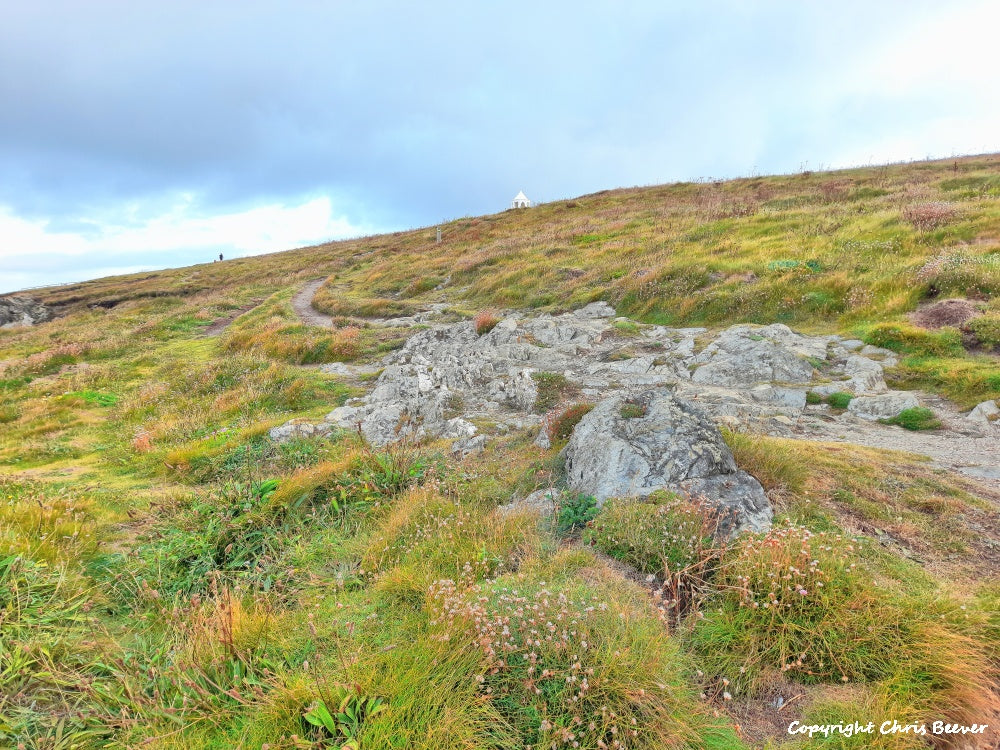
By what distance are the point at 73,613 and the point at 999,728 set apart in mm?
6818

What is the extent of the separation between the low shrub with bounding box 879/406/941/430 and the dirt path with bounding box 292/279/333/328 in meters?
19.1

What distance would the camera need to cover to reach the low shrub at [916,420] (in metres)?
7.59

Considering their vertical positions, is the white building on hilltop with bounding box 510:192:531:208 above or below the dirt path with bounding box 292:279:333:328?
above

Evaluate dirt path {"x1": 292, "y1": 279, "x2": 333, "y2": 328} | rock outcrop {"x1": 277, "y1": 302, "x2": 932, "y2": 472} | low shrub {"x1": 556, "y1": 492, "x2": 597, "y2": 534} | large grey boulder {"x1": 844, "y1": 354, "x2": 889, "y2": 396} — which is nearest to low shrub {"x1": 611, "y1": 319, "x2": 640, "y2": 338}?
rock outcrop {"x1": 277, "y1": 302, "x2": 932, "y2": 472}

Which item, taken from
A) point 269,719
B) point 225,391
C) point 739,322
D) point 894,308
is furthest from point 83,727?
point 894,308

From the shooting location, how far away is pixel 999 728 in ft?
8.79

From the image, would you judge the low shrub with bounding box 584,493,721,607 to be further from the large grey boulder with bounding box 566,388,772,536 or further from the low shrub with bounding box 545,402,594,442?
the low shrub with bounding box 545,402,594,442

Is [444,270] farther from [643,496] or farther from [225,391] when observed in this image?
[643,496]

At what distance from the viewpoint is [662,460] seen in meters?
5.36

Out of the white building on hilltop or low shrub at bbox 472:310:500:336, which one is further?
the white building on hilltop

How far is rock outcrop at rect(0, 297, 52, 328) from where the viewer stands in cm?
4559

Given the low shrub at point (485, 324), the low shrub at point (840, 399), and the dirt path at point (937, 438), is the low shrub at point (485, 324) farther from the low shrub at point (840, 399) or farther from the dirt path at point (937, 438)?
the dirt path at point (937, 438)

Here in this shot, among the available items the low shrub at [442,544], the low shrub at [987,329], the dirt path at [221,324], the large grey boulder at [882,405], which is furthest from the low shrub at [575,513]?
the dirt path at [221,324]

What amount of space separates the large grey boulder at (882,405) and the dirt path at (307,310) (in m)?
18.6
